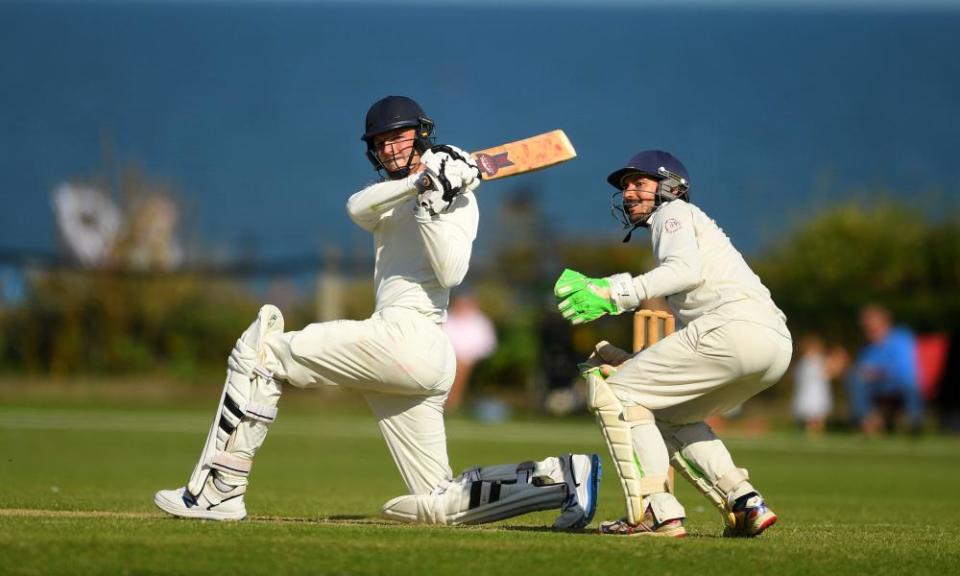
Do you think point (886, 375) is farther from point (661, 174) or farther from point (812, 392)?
point (661, 174)

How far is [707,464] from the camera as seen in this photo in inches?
243

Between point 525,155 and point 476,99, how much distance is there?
40923 millimetres

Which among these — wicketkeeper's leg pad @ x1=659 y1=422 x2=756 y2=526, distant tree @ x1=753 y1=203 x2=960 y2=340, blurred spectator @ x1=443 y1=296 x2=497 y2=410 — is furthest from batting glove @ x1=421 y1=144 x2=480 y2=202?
distant tree @ x1=753 y1=203 x2=960 y2=340

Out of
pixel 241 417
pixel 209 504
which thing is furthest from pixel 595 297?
pixel 209 504

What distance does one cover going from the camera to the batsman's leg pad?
231 inches

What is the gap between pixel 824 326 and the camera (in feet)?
74.8

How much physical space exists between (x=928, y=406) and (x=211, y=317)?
1192 cm

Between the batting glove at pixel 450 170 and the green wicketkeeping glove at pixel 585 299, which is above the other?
the batting glove at pixel 450 170

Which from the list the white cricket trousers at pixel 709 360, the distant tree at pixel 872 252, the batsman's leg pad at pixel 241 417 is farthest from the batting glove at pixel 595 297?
the distant tree at pixel 872 252

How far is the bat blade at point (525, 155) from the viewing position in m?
6.24

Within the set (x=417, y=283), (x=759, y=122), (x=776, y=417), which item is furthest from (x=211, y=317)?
(x=759, y=122)

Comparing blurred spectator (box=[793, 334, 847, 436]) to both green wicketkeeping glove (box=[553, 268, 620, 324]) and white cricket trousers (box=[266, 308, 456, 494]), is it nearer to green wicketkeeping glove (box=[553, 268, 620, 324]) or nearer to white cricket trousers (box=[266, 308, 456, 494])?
white cricket trousers (box=[266, 308, 456, 494])

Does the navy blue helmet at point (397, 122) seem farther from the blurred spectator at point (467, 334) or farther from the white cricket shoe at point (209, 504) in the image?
the blurred spectator at point (467, 334)

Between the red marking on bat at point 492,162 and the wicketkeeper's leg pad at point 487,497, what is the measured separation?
1384 mm
